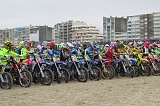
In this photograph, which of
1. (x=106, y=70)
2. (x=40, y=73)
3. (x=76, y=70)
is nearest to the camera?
(x=40, y=73)

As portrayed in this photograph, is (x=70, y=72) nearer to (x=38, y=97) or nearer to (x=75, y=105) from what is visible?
(x=38, y=97)

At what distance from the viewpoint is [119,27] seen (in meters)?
108

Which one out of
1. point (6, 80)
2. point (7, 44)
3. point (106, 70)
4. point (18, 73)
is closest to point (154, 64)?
point (106, 70)

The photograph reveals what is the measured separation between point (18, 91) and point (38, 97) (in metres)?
1.42

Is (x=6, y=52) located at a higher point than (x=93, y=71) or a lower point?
higher

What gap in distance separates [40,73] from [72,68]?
57.8 inches

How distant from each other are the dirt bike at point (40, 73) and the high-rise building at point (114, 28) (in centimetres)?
8985

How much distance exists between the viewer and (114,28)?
101875mm

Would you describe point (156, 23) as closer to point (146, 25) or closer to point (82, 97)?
point (146, 25)

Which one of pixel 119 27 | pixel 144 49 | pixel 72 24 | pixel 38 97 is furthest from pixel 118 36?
pixel 38 97

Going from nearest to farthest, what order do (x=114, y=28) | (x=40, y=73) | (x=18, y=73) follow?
(x=18, y=73) < (x=40, y=73) < (x=114, y=28)

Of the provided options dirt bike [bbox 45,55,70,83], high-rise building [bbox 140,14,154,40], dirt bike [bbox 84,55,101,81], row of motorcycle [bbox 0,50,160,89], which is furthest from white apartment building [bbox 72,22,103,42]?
dirt bike [bbox 45,55,70,83]

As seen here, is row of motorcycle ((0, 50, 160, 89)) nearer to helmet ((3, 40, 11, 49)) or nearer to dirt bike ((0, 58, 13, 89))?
dirt bike ((0, 58, 13, 89))

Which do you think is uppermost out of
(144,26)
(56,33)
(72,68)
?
(144,26)
